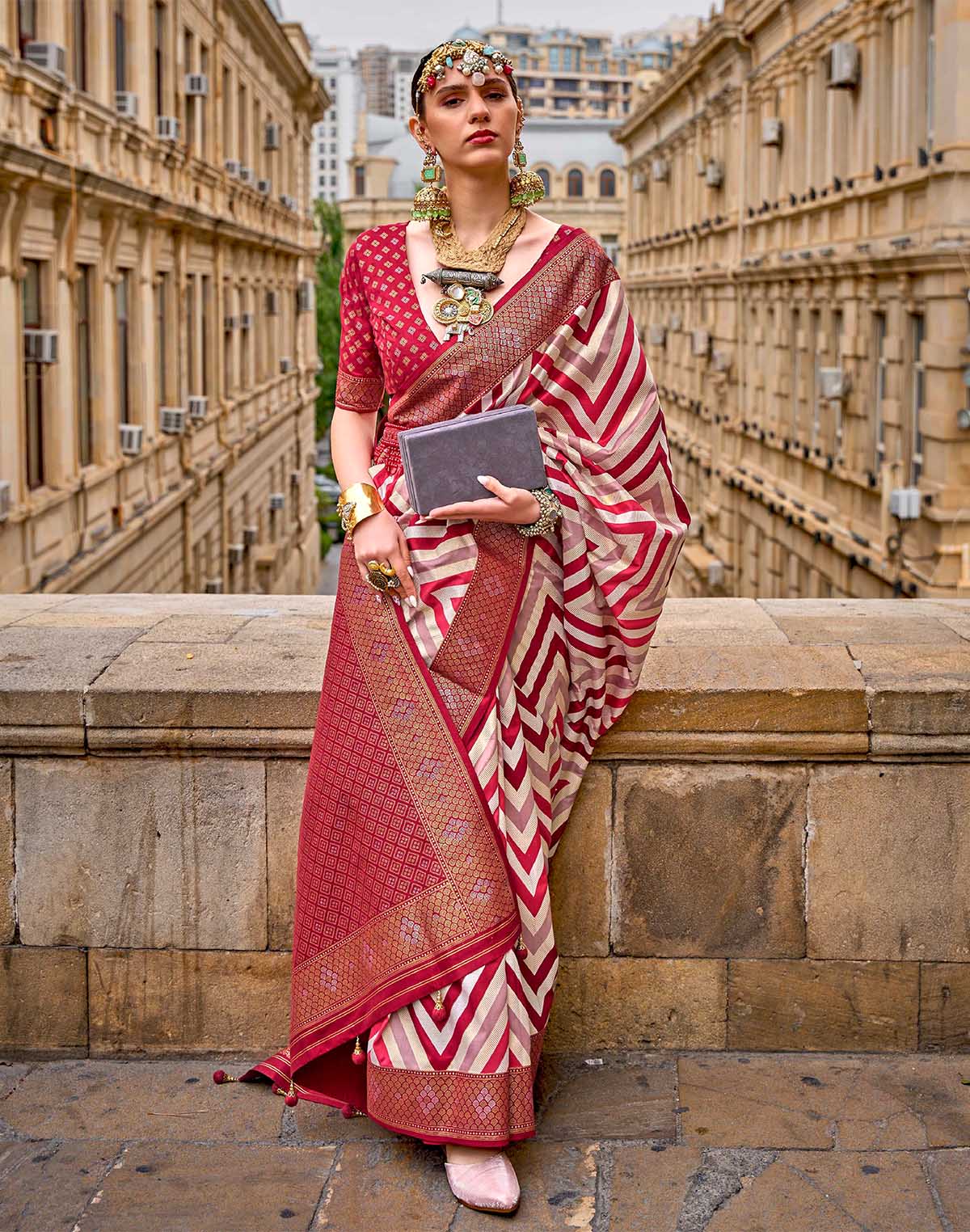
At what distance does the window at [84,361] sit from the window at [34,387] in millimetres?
1349

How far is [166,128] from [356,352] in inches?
716

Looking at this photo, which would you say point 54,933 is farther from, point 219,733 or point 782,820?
point 782,820

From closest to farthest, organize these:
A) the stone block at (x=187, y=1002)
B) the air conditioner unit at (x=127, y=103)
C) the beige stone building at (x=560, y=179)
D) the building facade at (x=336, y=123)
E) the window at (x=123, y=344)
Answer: the stone block at (x=187, y=1002), the air conditioner unit at (x=127, y=103), the window at (x=123, y=344), the beige stone building at (x=560, y=179), the building facade at (x=336, y=123)

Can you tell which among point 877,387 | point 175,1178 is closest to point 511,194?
point 175,1178

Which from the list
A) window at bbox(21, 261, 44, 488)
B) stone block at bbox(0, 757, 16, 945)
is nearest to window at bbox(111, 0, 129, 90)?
window at bbox(21, 261, 44, 488)

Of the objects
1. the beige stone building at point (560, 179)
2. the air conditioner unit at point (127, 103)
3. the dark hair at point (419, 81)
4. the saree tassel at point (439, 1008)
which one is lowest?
the saree tassel at point (439, 1008)

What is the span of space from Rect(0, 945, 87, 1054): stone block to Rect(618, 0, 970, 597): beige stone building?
14.7 meters

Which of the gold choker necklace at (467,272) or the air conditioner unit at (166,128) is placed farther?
the air conditioner unit at (166,128)

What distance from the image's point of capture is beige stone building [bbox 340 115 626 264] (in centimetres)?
7981

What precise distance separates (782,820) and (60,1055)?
1.84 meters

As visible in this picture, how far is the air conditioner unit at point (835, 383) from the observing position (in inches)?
847

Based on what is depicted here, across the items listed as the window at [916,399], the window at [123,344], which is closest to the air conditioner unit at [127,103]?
the window at [123,344]

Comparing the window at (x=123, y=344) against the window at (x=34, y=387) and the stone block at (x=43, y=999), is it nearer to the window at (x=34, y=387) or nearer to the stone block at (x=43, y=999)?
the window at (x=34, y=387)

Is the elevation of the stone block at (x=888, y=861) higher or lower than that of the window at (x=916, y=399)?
lower
